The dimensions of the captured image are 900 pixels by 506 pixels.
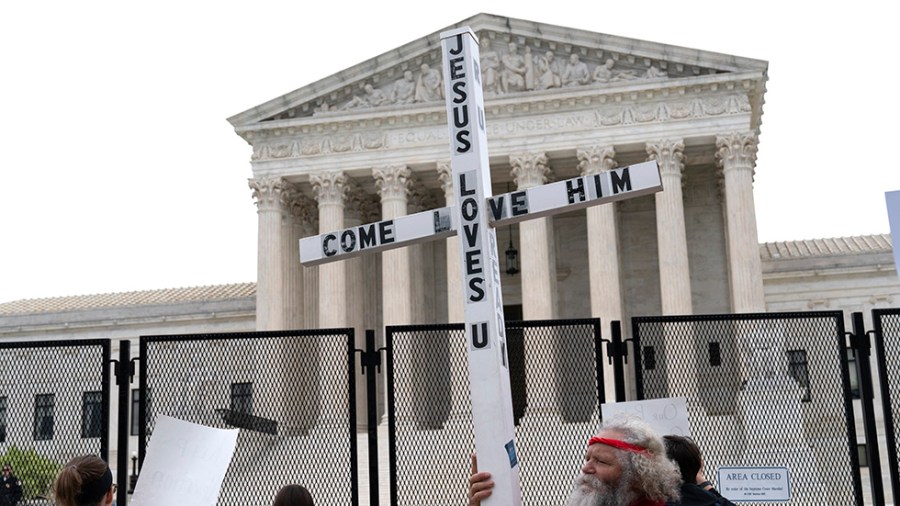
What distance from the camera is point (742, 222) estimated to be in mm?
34781

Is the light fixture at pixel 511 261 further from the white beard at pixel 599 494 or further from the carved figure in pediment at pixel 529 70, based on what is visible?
the white beard at pixel 599 494

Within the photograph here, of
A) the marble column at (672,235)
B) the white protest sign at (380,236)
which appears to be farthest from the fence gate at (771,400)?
the marble column at (672,235)

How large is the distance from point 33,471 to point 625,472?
767 centimetres

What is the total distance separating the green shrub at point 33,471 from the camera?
9.55 meters

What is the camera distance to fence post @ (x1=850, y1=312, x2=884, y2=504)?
8.34 meters

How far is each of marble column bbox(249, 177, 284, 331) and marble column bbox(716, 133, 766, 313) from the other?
1716 cm

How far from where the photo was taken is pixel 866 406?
8.55 meters

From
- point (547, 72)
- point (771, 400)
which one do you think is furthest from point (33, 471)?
point (547, 72)

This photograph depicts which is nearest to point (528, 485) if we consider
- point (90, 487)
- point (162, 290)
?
point (90, 487)

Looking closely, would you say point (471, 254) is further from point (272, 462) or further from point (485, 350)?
point (272, 462)

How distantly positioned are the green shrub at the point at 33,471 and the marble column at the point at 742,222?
2797 cm

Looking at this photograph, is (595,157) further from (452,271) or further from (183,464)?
(183,464)

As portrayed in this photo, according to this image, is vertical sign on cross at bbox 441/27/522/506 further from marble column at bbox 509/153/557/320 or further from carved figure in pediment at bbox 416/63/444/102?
carved figure in pediment at bbox 416/63/444/102

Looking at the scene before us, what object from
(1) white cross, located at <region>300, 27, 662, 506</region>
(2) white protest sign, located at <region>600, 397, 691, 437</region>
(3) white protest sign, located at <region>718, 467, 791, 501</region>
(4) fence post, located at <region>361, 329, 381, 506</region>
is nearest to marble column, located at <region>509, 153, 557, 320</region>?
(3) white protest sign, located at <region>718, 467, 791, 501</region>
